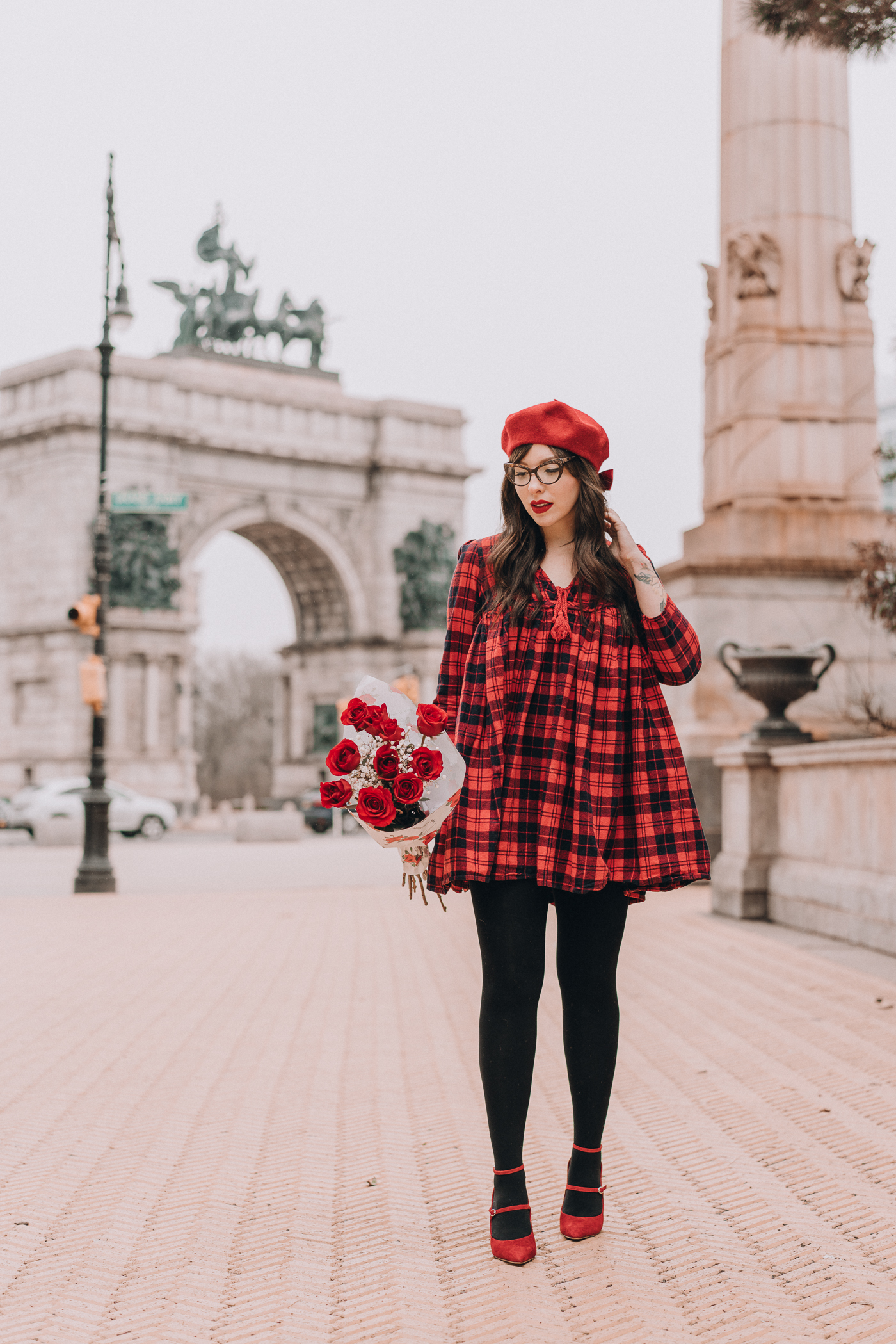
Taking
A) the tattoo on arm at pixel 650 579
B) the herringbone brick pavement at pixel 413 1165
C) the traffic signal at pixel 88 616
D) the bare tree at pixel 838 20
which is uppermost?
the bare tree at pixel 838 20

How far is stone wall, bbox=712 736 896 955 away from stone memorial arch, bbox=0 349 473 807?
108 ft

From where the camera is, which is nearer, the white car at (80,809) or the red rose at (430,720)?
the red rose at (430,720)

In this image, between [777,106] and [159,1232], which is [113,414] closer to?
[777,106]

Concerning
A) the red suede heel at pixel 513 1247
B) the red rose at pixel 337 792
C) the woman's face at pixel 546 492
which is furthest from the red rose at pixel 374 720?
the red suede heel at pixel 513 1247

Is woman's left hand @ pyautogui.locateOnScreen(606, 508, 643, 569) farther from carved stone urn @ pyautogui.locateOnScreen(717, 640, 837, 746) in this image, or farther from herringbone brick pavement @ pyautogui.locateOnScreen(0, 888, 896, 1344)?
carved stone urn @ pyautogui.locateOnScreen(717, 640, 837, 746)

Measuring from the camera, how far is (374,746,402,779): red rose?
11.1ft

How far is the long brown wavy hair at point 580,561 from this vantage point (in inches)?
140

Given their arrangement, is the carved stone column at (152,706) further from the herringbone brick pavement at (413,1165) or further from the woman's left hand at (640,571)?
the woman's left hand at (640,571)

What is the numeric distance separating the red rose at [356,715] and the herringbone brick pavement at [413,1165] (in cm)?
125

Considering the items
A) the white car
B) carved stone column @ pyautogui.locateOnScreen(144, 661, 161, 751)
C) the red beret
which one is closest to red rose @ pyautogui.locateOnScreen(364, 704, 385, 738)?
the red beret

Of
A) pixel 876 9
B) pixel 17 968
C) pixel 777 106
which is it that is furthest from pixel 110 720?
pixel 876 9

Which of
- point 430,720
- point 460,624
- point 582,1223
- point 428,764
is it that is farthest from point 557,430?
point 582,1223

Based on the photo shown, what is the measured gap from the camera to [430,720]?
134 inches

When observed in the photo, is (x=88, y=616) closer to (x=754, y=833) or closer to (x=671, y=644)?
(x=754, y=833)
